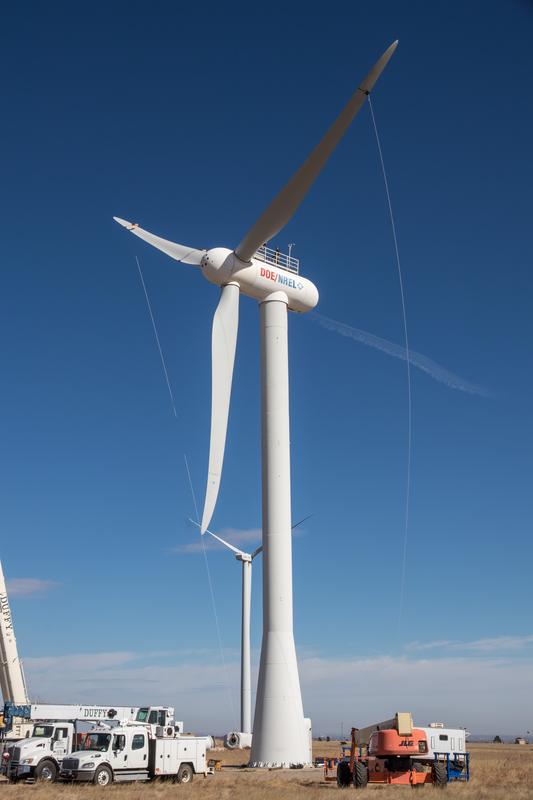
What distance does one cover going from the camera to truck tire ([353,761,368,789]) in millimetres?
33469

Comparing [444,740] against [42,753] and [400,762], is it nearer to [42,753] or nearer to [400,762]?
[400,762]

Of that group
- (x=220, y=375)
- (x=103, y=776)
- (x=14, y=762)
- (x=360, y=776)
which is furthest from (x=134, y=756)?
(x=220, y=375)

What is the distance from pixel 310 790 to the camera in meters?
32.3

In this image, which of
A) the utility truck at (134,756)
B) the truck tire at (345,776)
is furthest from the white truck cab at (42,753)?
the truck tire at (345,776)

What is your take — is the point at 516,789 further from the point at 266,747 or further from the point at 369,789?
the point at 266,747

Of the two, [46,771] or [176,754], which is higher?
[176,754]

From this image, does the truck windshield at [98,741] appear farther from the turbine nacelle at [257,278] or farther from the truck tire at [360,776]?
the turbine nacelle at [257,278]

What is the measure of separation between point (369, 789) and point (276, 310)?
26.4 meters

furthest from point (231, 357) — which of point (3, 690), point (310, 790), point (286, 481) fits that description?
point (3, 690)

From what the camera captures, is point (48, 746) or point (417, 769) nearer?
Result: point (417, 769)

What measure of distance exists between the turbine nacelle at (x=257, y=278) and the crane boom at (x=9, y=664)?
25913mm

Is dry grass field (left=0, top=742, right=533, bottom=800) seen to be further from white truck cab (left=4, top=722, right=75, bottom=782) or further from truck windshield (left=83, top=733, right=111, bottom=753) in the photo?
truck windshield (left=83, top=733, right=111, bottom=753)

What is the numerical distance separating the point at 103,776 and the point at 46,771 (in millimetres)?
3624

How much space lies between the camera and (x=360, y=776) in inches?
1324
